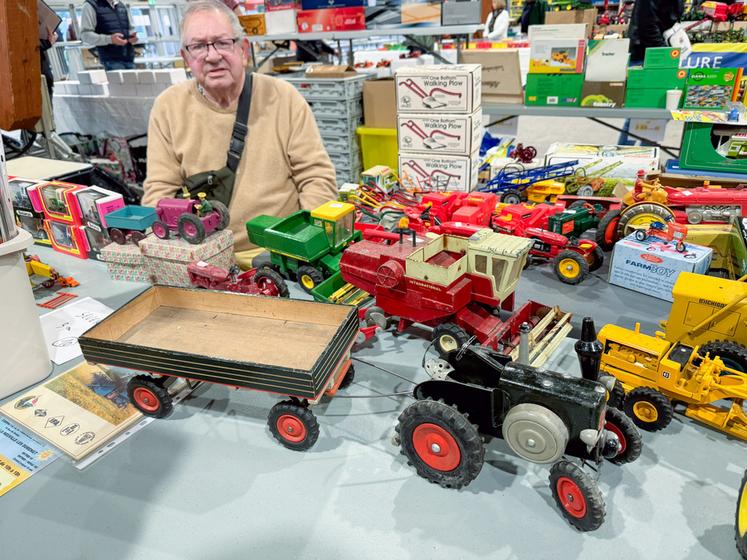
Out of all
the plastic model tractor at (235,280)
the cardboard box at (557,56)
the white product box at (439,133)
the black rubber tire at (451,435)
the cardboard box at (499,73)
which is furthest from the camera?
the cardboard box at (499,73)

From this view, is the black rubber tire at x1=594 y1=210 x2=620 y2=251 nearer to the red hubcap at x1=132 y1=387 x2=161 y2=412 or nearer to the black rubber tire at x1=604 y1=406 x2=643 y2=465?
the black rubber tire at x1=604 y1=406 x2=643 y2=465

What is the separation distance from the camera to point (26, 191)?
3.30 metres

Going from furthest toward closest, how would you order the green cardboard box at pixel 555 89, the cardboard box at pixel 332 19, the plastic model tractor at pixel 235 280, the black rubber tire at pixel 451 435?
the cardboard box at pixel 332 19
the green cardboard box at pixel 555 89
the plastic model tractor at pixel 235 280
the black rubber tire at pixel 451 435

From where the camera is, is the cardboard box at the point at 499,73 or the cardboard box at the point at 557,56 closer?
the cardboard box at the point at 557,56

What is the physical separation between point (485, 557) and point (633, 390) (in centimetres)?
80

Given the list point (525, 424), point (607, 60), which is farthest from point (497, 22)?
point (525, 424)

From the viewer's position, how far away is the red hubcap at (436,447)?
1550 millimetres

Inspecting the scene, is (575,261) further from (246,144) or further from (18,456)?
(18,456)

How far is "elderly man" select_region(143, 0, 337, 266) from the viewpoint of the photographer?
114 inches

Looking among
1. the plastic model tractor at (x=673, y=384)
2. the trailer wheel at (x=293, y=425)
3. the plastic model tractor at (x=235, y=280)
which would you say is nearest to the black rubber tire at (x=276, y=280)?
the plastic model tractor at (x=235, y=280)

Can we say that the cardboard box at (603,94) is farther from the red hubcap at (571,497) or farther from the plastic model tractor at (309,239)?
the red hubcap at (571,497)

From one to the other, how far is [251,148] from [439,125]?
1.59 meters

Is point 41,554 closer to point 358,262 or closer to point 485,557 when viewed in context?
point 485,557

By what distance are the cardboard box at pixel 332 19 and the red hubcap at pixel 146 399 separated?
3928mm
